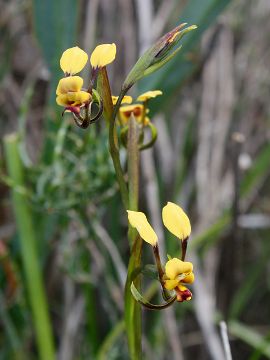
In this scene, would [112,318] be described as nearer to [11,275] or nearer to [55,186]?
[11,275]

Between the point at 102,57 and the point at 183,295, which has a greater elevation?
the point at 102,57

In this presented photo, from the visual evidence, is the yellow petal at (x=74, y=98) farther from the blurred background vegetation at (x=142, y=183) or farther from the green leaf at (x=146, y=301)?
the blurred background vegetation at (x=142, y=183)

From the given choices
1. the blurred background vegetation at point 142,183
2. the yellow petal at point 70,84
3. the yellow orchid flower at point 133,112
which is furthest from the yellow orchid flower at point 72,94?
the blurred background vegetation at point 142,183

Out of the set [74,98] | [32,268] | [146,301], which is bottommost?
[32,268]

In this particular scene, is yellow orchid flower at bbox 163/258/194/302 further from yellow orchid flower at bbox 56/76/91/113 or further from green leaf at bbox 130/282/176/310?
yellow orchid flower at bbox 56/76/91/113

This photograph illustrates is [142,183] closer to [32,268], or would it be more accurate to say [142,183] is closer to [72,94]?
[32,268]

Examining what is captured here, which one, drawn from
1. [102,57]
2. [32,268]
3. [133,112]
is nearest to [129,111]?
[133,112]

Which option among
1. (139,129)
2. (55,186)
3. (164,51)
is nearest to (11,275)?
(55,186)
